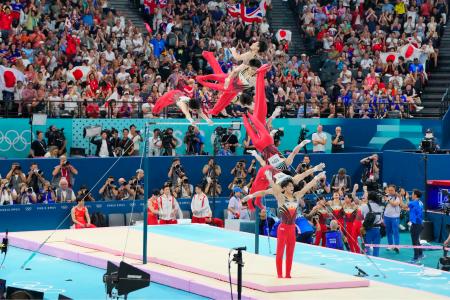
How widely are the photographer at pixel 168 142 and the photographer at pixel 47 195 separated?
329 cm

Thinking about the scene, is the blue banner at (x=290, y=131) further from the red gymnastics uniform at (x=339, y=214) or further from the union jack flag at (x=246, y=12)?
the union jack flag at (x=246, y=12)

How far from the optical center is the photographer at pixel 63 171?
2103 cm

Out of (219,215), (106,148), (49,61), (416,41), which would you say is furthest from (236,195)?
(416,41)

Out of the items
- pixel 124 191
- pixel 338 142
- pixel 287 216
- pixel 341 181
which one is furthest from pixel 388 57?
pixel 287 216

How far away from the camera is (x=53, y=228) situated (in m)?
21.0

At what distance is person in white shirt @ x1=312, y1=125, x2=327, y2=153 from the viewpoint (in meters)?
25.0

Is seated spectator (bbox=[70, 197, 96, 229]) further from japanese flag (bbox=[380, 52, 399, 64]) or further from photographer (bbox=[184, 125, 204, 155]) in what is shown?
japanese flag (bbox=[380, 52, 399, 64])

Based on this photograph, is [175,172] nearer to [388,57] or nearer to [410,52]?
[388,57]

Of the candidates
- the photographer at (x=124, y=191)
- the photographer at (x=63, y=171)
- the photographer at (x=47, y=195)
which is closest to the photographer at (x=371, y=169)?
the photographer at (x=124, y=191)

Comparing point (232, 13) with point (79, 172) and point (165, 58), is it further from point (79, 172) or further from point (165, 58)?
point (79, 172)

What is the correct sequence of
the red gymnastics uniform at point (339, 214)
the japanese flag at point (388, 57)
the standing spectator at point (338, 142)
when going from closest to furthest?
the red gymnastics uniform at point (339, 214)
the standing spectator at point (338, 142)
the japanese flag at point (388, 57)

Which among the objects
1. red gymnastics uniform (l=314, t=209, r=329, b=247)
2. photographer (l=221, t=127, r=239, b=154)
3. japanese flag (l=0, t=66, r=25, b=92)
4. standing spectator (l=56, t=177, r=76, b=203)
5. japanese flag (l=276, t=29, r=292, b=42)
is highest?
japanese flag (l=276, t=29, r=292, b=42)

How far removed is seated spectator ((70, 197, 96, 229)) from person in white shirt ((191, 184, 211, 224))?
7.42 ft

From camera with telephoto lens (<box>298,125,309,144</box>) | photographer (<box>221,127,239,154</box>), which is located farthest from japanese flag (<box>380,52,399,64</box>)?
photographer (<box>221,127,239,154</box>)
